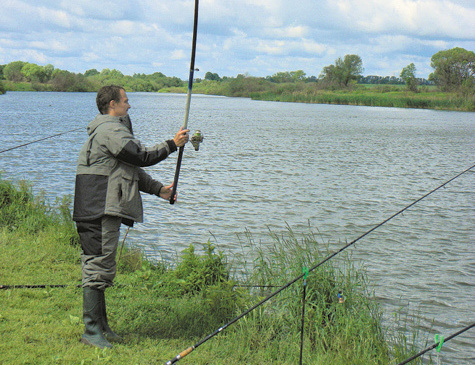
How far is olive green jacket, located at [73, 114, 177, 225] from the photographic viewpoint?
402cm

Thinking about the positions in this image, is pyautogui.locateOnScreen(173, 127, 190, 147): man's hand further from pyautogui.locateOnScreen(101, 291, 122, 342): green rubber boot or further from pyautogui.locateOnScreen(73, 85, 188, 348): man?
pyautogui.locateOnScreen(101, 291, 122, 342): green rubber boot

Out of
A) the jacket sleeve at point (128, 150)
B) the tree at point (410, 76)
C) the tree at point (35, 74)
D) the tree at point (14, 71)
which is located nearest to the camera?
the jacket sleeve at point (128, 150)

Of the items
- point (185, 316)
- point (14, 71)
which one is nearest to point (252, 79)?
point (14, 71)

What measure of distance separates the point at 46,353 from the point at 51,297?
1277 mm

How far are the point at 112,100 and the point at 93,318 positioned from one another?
1763 mm

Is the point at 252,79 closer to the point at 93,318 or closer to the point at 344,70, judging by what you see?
the point at 344,70

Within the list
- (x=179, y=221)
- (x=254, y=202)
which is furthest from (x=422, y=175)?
(x=179, y=221)

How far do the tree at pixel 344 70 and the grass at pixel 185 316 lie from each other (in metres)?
119

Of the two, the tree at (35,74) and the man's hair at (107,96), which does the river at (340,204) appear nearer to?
the man's hair at (107,96)

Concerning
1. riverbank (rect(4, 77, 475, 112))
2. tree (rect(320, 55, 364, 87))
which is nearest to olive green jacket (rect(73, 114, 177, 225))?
riverbank (rect(4, 77, 475, 112))

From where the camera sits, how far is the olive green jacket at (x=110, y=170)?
4016mm

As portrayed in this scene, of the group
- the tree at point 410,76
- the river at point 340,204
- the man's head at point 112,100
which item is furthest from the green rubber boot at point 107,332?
the tree at point 410,76

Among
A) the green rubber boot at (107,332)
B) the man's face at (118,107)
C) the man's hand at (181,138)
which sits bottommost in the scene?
the green rubber boot at (107,332)

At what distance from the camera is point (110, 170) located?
4.09m
